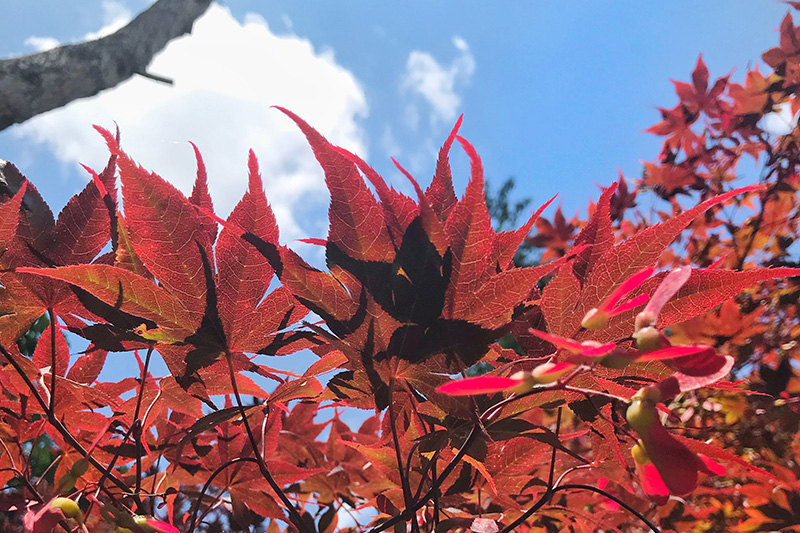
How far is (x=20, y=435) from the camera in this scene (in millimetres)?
592

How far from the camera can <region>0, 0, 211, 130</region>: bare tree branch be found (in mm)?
2443

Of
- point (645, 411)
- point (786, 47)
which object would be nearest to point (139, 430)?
point (645, 411)

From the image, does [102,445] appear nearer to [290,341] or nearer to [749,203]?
[290,341]

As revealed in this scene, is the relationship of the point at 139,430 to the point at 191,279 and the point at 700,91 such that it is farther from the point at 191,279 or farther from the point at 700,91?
the point at 700,91

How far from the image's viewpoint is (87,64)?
2816 mm

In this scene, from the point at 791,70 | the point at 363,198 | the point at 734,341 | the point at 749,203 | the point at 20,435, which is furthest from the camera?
the point at 749,203

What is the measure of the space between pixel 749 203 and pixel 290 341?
6.02ft

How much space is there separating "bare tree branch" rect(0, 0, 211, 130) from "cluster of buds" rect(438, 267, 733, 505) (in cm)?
264

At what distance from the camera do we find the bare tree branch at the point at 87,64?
8.02 ft

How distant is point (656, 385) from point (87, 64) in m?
3.31

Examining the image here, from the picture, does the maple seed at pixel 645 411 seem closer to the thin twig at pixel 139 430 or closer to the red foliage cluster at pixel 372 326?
the red foliage cluster at pixel 372 326

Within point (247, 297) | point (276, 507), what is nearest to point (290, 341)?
point (247, 297)

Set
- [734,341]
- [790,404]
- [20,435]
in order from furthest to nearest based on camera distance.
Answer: [734,341] → [790,404] → [20,435]

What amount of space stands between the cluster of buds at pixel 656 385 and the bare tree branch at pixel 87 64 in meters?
2.64
